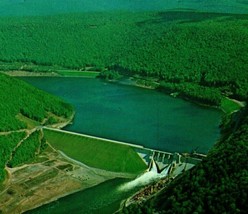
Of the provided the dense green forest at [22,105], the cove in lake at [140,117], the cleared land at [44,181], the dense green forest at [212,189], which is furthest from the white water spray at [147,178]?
the dense green forest at [22,105]

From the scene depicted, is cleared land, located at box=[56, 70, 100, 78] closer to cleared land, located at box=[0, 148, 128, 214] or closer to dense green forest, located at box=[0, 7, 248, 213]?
dense green forest, located at box=[0, 7, 248, 213]

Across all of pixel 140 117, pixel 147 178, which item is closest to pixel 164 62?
pixel 140 117

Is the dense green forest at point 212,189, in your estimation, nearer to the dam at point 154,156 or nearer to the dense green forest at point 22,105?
the dam at point 154,156

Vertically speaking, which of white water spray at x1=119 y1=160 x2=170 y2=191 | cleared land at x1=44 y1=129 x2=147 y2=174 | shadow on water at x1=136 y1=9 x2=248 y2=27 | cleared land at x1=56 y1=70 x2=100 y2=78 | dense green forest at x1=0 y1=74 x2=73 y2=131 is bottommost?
cleared land at x1=56 y1=70 x2=100 y2=78

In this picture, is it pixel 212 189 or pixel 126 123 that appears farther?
pixel 126 123

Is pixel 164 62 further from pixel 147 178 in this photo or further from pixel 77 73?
pixel 147 178

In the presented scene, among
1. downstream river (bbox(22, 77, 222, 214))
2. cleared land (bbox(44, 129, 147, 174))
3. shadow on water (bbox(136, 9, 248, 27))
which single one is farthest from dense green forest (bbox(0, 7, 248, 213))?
cleared land (bbox(44, 129, 147, 174))

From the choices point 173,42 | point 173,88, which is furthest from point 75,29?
point 173,88
